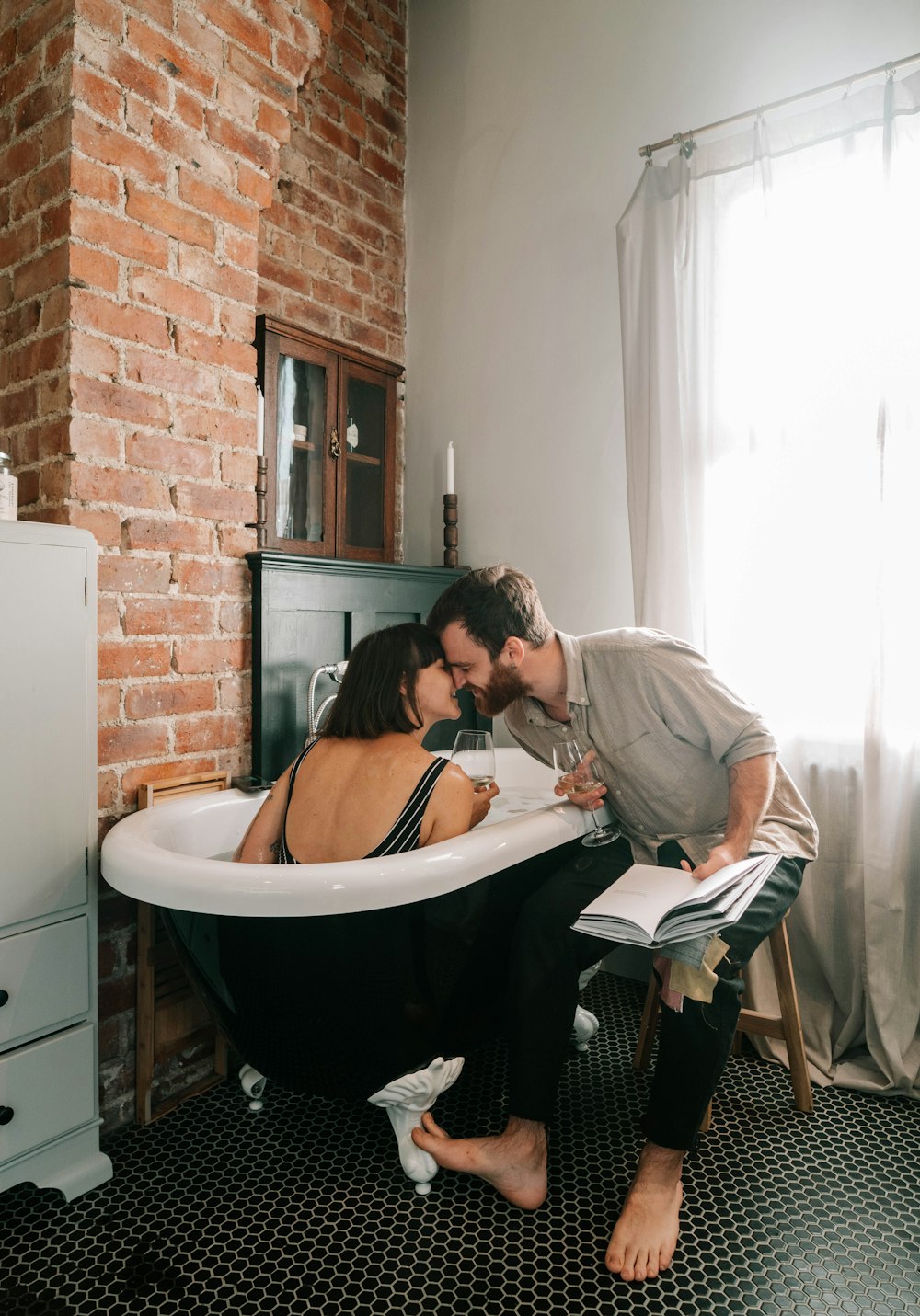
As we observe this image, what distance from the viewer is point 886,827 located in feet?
6.45

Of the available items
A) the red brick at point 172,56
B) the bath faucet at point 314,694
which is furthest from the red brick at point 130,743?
the red brick at point 172,56

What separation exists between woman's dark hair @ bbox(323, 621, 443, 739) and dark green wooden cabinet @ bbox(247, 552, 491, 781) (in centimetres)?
61

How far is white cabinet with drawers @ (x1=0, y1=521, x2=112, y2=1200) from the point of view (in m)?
1.50

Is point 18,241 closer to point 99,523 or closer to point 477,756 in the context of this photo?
point 99,523

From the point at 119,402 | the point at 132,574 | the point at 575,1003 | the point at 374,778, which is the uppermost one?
the point at 119,402

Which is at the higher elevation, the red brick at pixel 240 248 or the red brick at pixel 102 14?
the red brick at pixel 102 14

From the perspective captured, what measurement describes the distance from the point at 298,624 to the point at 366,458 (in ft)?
3.00

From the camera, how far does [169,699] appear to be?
6.35 feet

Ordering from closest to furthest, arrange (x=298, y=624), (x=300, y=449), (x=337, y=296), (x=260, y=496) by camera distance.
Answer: (x=298, y=624), (x=260, y=496), (x=300, y=449), (x=337, y=296)

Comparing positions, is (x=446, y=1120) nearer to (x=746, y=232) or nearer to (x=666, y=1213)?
(x=666, y=1213)

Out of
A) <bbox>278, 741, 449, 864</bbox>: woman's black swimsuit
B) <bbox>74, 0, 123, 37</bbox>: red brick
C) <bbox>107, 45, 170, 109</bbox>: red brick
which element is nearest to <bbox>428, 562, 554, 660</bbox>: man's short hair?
Result: <bbox>278, 741, 449, 864</bbox>: woman's black swimsuit

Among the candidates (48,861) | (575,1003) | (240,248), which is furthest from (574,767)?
(240,248)

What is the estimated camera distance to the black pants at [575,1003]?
4.80 ft

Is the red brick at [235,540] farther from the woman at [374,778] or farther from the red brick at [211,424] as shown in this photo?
the woman at [374,778]
